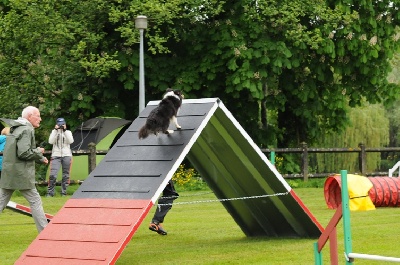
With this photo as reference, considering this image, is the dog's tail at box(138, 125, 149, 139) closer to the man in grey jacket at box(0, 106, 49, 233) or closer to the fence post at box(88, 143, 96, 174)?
the man in grey jacket at box(0, 106, 49, 233)

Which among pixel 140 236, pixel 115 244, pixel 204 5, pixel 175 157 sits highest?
pixel 204 5

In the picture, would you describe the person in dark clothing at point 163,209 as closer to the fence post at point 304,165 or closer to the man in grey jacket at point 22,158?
the man in grey jacket at point 22,158

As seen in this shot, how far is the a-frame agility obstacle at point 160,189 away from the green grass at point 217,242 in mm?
470

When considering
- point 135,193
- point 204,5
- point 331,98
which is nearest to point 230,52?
point 204,5

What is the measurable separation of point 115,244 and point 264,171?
9.23ft

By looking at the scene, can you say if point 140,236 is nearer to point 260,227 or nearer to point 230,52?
point 260,227

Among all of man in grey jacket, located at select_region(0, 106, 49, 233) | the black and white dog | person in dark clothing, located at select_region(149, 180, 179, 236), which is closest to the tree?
person in dark clothing, located at select_region(149, 180, 179, 236)

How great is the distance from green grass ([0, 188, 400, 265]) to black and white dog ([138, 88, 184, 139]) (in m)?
1.47

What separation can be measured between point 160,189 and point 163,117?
1290 millimetres

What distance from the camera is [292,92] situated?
26641mm

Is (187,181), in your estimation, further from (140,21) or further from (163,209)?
(163,209)

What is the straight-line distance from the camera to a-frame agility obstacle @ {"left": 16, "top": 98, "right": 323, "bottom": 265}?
9109 mm

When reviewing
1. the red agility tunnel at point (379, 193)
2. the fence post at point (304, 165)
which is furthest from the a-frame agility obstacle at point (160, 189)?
the fence post at point (304, 165)

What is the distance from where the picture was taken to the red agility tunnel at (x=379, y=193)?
55.1 ft
